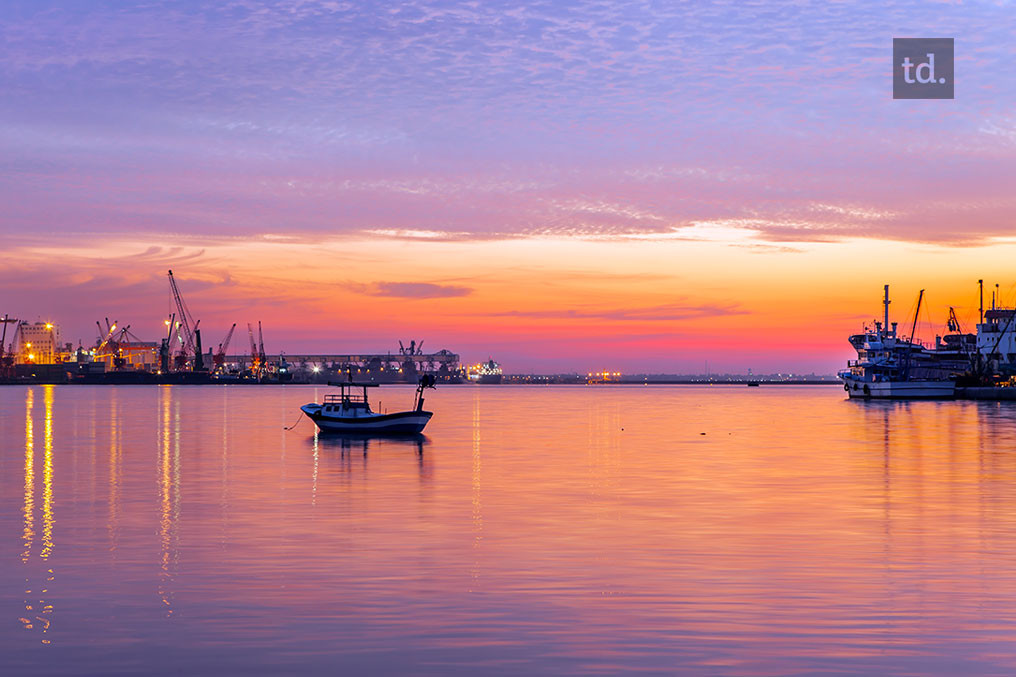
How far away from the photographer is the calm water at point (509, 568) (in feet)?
68.3

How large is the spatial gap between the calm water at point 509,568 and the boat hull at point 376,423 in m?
30.2

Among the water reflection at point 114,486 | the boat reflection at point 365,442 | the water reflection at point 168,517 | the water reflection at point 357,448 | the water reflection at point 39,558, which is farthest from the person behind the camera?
the boat reflection at point 365,442

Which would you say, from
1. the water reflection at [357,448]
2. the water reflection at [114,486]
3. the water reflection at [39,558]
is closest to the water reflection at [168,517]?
the water reflection at [114,486]

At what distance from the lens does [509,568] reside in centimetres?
3077

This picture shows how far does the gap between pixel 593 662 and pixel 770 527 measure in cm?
2089

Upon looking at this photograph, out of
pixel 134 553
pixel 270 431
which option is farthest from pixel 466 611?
pixel 270 431

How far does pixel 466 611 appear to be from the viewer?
24.6 meters

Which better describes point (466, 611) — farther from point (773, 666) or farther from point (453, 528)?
point (453, 528)

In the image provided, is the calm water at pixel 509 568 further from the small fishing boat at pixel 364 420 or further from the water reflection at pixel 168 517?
the small fishing boat at pixel 364 420

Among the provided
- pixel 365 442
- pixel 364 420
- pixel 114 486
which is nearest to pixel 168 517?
pixel 114 486

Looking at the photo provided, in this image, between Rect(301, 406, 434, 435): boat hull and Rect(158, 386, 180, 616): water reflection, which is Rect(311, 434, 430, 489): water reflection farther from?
Rect(158, 386, 180, 616): water reflection

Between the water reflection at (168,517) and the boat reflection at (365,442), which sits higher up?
the water reflection at (168,517)

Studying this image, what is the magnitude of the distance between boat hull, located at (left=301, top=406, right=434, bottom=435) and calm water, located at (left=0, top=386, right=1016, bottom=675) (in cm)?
3017

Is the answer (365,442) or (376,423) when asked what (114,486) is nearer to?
(365,442)
